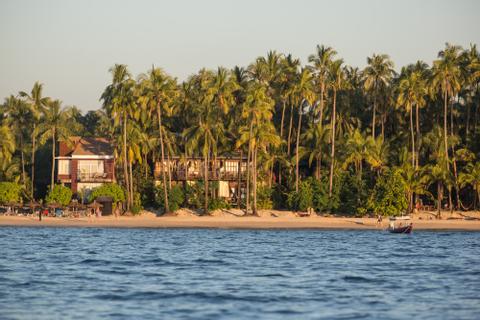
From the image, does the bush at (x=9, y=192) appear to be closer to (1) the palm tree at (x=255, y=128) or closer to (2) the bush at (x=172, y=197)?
(2) the bush at (x=172, y=197)

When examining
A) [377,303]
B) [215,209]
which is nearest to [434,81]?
[215,209]

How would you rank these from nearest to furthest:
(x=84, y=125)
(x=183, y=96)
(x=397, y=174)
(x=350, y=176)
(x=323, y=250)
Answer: (x=323, y=250) < (x=397, y=174) < (x=350, y=176) < (x=183, y=96) < (x=84, y=125)

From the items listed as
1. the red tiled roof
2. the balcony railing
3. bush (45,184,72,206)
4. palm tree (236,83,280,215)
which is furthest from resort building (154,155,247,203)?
bush (45,184,72,206)

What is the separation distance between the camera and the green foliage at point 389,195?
3401 inches

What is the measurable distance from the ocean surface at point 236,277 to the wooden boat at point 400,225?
16.3 feet

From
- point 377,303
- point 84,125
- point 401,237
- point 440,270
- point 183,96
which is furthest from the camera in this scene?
point 84,125

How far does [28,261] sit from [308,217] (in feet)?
142

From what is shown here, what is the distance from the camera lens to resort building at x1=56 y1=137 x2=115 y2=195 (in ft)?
314

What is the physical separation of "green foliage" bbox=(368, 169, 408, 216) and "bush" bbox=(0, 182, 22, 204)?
36.0 metres

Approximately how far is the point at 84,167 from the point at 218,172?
1438cm

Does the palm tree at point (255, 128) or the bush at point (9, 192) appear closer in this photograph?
the palm tree at point (255, 128)

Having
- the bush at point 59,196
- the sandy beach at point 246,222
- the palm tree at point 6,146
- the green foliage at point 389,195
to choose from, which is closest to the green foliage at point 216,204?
the sandy beach at point 246,222

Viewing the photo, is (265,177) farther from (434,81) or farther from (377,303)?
(377,303)

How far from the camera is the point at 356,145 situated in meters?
89.3
